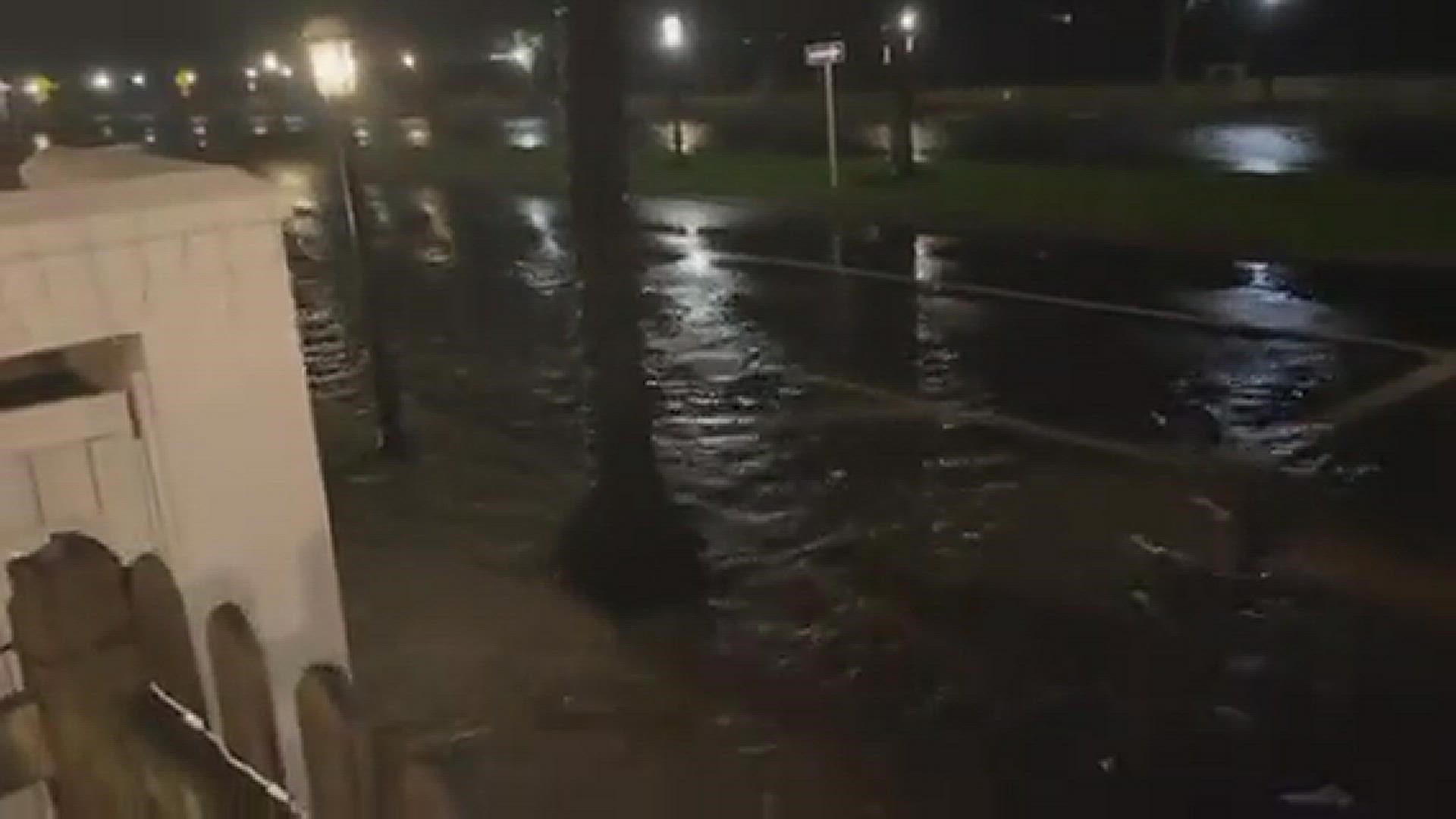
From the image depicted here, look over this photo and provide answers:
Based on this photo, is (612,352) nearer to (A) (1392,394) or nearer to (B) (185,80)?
(A) (1392,394)

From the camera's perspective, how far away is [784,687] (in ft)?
24.3

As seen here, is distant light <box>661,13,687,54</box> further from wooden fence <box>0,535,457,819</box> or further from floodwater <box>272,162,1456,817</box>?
wooden fence <box>0,535,457,819</box>

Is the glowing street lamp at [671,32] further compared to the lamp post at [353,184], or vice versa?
the glowing street lamp at [671,32]

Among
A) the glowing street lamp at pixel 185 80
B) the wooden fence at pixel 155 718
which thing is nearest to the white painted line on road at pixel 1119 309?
the wooden fence at pixel 155 718

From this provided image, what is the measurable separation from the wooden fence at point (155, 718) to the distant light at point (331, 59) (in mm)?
9396

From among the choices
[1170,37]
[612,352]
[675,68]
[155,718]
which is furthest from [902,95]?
[155,718]

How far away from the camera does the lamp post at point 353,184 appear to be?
11008mm

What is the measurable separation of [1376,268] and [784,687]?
38.4 ft

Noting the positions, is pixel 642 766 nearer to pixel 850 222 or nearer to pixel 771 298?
pixel 771 298

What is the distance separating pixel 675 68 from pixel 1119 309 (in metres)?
20.7

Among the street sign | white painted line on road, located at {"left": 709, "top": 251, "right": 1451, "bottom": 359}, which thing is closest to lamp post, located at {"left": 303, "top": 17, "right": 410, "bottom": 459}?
white painted line on road, located at {"left": 709, "top": 251, "right": 1451, "bottom": 359}

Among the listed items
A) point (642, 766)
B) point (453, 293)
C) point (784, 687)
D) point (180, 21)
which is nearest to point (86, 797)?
point (642, 766)

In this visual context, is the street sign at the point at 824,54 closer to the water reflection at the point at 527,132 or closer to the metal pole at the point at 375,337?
the metal pole at the point at 375,337

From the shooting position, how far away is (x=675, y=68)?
34.6 metres
